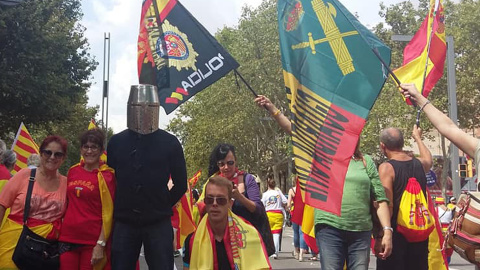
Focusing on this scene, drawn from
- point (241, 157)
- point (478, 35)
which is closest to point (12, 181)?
point (478, 35)

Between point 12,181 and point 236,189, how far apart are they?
1.75 m

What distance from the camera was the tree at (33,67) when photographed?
22.2 m

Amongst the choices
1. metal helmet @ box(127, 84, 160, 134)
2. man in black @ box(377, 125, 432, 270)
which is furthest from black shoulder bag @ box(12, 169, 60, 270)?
man in black @ box(377, 125, 432, 270)

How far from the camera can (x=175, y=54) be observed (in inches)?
256

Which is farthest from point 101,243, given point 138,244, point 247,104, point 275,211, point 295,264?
point 247,104

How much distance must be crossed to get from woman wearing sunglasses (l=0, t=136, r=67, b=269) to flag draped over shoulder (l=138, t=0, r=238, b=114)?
4.11 ft

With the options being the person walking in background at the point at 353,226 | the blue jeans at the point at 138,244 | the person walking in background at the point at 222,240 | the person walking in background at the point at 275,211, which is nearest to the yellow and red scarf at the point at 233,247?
the person walking in background at the point at 222,240

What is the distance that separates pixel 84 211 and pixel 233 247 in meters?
1.25

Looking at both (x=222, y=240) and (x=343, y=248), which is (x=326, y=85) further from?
(x=222, y=240)

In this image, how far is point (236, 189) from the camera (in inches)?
208

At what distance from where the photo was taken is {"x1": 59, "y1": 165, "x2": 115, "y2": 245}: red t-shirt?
17.0 feet

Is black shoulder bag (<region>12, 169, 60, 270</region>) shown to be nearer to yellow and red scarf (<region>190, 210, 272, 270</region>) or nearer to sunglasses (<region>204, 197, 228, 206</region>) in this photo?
yellow and red scarf (<region>190, 210, 272, 270</region>)

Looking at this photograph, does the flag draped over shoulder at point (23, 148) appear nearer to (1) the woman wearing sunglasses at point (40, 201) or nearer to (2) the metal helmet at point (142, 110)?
(1) the woman wearing sunglasses at point (40, 201)

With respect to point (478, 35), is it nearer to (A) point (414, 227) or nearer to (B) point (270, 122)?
(B) point (270, 122)
